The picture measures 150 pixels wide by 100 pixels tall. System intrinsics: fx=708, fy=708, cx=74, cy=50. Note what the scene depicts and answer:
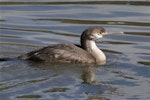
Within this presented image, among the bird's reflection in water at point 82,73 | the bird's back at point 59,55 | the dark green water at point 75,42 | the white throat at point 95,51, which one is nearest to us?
the dark green water at point 75,42

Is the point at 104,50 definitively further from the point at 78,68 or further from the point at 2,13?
the point at 2,13

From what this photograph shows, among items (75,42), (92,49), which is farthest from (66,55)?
(75,42)

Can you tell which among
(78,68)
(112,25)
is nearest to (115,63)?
(78,68)

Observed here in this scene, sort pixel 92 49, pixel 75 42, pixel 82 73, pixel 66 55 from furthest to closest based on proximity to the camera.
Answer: pixel 75 42, pixel 92 49, pixel 66 55, pixel 82 73

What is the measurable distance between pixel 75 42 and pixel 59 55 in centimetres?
202

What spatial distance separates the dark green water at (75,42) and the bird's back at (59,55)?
20 centimetres

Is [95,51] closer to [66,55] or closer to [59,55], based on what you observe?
[66,55]

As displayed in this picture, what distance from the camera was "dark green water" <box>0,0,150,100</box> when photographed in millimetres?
11508

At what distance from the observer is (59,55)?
13500 mm

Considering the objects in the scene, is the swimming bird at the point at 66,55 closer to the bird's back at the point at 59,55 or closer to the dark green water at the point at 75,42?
the bird's back at the point at 59,55

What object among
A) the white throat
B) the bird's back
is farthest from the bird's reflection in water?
the white throat

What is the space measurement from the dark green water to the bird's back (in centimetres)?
20

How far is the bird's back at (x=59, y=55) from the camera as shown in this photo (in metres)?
13.5

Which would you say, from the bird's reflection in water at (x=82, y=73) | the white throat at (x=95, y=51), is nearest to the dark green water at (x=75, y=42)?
the bird's reflection in water at (x=82, y=73)
